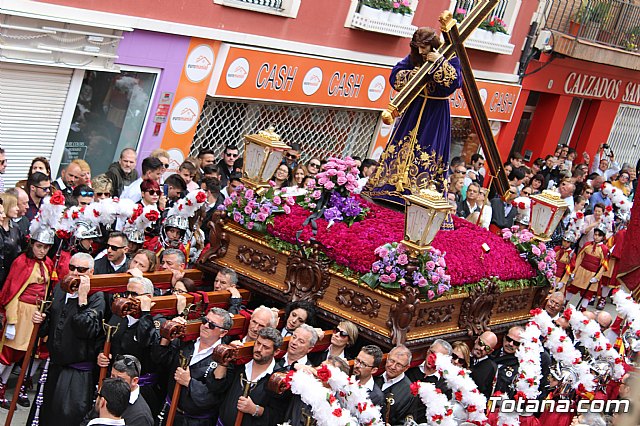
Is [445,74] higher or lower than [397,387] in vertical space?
higher

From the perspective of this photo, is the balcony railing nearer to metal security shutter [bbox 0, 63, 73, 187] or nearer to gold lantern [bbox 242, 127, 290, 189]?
metal security shutter [bbox 0, 63, 73, 187]

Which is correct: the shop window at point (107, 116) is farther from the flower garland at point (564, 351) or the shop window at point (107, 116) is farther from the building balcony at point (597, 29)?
the building balcony at point (597, 29)

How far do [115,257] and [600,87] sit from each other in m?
20.0

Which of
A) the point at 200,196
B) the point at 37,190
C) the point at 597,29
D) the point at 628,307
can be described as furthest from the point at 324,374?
the point at 597,29

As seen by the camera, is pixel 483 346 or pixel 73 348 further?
pixel 483 346

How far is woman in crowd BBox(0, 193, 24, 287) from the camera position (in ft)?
31.3

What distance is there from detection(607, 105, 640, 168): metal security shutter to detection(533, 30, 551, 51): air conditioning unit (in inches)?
250

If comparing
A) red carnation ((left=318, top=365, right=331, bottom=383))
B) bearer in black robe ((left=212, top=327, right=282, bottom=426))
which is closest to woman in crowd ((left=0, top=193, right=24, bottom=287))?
bearer in black robe ((left=212, top=327, right=282, bottom=426))

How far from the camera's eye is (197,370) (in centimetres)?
835

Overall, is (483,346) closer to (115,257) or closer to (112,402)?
(115,257)

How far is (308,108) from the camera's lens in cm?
1802

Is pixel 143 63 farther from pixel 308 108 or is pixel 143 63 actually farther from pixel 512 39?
pixel 512 39

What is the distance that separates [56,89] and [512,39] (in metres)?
12.2

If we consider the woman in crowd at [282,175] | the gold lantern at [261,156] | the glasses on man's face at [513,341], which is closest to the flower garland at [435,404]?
the glasses on man's face at [513,341]
